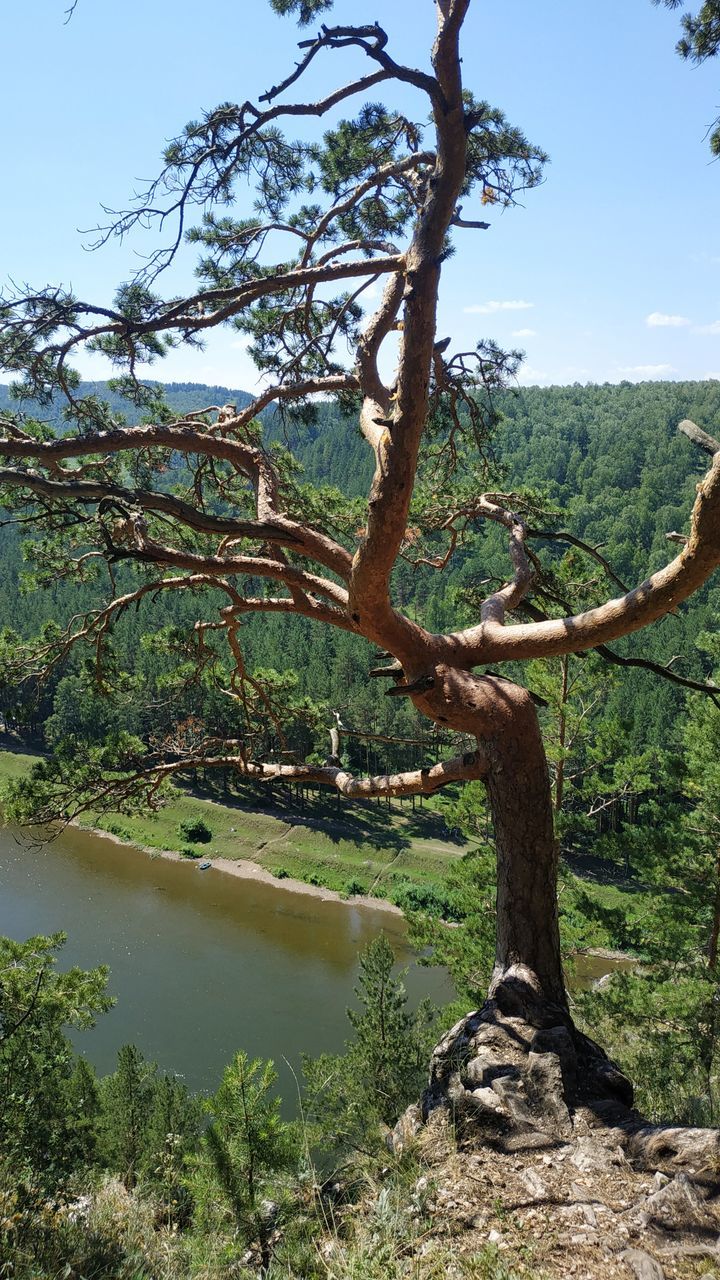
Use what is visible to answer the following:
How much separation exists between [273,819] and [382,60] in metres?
34.1

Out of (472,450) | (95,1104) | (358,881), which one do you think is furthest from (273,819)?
(472,450)

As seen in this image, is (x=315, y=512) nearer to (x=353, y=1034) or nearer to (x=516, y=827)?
(x=516, y=827)

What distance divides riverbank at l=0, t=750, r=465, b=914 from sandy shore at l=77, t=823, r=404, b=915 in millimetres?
42

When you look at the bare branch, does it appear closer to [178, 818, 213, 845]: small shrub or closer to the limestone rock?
the limestone rock

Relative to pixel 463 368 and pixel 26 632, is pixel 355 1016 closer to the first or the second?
pixel 463 368

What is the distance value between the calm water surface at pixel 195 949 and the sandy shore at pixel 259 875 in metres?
0.33

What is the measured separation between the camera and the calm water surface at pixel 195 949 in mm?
17094

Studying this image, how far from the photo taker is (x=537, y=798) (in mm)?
3824

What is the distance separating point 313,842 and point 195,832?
17.6 feet

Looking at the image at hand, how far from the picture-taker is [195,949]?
2250 cm

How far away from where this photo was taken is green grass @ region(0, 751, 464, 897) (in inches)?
1206

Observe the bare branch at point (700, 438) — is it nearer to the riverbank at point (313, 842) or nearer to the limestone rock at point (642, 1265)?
the limestone rock at point (642, 1265)

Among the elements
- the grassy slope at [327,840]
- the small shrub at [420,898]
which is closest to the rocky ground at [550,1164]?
the small shrub at [420,898]

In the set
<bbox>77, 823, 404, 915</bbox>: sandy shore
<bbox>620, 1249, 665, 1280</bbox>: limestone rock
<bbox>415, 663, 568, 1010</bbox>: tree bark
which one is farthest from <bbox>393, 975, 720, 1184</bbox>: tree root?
<bbox>77, 823, 404, 915</bbox>: sandy shore
